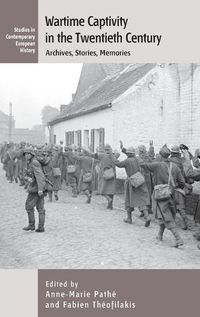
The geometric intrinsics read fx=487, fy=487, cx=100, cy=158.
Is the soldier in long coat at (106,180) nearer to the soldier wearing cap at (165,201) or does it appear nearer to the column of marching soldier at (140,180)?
the column of marching soldier at (140,180)

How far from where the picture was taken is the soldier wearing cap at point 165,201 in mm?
8625

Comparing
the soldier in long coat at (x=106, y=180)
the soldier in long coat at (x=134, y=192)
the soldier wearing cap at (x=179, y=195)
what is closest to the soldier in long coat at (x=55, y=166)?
the soldier in long coat at (x=106, y=180)

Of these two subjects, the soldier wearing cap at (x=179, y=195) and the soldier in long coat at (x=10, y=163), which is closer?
the soldier wearing cap at (x=179, y=195)

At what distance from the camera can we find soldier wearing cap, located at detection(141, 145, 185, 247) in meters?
8.62

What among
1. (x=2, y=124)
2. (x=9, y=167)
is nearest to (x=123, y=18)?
(x=9, y=167)

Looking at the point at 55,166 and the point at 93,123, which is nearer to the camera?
the point at 55,166

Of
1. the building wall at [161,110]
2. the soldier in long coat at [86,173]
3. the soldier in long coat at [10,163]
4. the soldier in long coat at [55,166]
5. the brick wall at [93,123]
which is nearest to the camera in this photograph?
the soldier in long coat at [86,173]

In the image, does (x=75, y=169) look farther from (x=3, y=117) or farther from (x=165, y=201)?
(x=3, y=117)

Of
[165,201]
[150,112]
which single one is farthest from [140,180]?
[150,112]

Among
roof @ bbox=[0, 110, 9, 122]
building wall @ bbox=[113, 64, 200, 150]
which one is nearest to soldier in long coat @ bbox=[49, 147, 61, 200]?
building wall @ bbox=[113, 64, 200, 150]

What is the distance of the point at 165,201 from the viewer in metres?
8.74

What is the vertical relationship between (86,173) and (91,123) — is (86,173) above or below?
below

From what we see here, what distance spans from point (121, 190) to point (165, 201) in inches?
311

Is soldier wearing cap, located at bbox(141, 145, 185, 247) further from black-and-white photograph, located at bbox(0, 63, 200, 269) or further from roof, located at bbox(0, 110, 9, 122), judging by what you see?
roof, located at bbox(0, 110, 9, 122)
